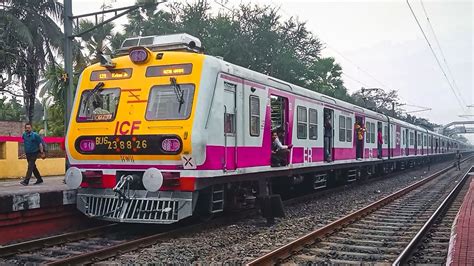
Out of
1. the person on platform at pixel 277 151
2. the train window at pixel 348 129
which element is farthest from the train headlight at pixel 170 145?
the train window at pixel 348 129

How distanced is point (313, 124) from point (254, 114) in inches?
156

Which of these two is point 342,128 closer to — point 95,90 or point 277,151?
point 277,151

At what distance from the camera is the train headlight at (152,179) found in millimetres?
8367

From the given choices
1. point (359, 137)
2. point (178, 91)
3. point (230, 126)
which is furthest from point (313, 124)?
point (178, 91)

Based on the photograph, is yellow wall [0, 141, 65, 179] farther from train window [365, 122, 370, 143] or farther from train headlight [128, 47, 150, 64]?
train window [365, 122, 370, 143]

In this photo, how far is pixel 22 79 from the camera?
28328 mm

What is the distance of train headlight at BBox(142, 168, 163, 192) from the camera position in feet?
27.5

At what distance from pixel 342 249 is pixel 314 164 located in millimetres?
6418

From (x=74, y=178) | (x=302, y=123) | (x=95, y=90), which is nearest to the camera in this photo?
(x=74, y=178)

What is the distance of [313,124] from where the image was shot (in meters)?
14.1

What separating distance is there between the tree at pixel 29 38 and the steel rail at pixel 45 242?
20.3 m

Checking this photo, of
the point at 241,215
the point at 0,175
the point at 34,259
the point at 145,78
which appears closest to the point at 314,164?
the point at 241,215

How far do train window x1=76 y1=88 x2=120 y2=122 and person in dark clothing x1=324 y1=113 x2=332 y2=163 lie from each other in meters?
7.54

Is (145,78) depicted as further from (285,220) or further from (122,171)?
(285,220)
